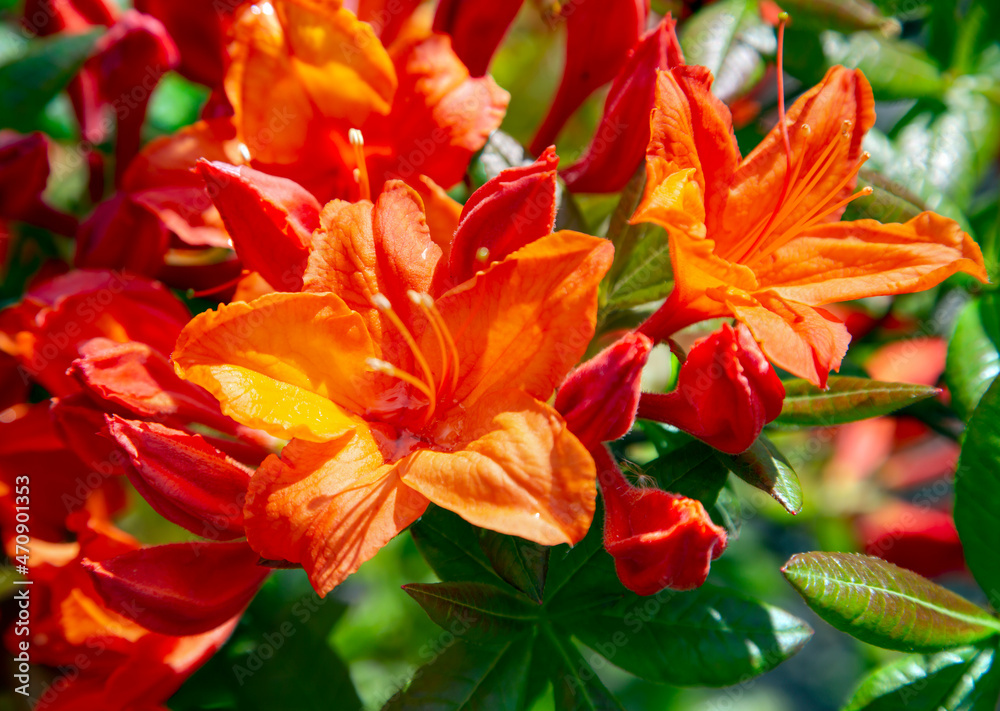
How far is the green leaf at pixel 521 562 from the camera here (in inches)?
46.3

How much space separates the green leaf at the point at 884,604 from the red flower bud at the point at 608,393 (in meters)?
0.30

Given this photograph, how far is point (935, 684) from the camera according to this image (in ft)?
4.50

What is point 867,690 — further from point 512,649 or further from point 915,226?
point 915,226

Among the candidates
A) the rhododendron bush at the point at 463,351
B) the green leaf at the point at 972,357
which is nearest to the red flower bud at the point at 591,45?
the rhododendron bush at the point at 463,351

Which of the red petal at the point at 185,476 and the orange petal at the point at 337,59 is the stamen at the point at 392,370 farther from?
the orange petal at the point at 337,59

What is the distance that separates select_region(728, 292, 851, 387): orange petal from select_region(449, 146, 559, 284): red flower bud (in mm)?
286

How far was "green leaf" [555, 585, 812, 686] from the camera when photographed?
1.36 metres

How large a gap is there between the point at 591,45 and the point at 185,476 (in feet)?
3.63

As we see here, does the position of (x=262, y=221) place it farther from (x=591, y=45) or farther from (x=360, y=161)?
(x=591, y=45)

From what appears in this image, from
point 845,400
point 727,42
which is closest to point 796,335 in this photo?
point 845,400

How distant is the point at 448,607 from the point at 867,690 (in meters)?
0.69

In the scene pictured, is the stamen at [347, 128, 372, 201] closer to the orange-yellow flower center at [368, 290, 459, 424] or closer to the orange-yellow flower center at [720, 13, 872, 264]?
the orange-yellow flower center at [368, 290, 459, 424]

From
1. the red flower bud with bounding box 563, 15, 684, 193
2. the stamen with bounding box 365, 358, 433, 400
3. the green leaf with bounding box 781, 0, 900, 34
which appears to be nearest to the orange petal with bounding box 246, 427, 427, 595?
the stamen with bounding box 365, 358, 433, 400

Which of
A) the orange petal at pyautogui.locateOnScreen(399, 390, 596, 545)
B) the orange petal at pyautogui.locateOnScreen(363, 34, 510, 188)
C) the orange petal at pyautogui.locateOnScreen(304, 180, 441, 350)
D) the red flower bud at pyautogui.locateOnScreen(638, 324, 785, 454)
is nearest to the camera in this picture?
the orange petal at pyautogui.locateOnScreen(399, 390, 596, 545)
